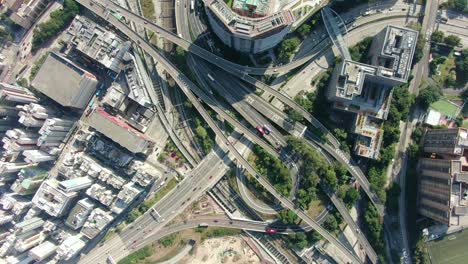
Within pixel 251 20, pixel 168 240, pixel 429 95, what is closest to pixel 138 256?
pixel 168 240

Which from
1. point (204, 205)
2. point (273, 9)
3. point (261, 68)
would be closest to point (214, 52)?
point (261, 68)

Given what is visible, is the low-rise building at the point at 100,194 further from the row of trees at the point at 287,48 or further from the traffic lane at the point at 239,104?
the row of trees at the point at 287,48

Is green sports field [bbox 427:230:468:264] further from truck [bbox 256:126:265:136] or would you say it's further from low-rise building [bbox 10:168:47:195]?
low-rise building [bbox 10:168:47:195]

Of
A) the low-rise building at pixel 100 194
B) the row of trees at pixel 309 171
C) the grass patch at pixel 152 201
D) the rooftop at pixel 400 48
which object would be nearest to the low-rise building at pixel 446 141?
the rooftop at pixel 400 48

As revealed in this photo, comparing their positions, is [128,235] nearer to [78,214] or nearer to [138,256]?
[138,256]

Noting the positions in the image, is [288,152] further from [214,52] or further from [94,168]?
[94,168]

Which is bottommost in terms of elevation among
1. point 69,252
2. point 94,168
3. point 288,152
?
point 69,252

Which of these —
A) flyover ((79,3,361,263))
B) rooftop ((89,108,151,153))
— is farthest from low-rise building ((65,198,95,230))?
flyover ((79,3,361,263))
